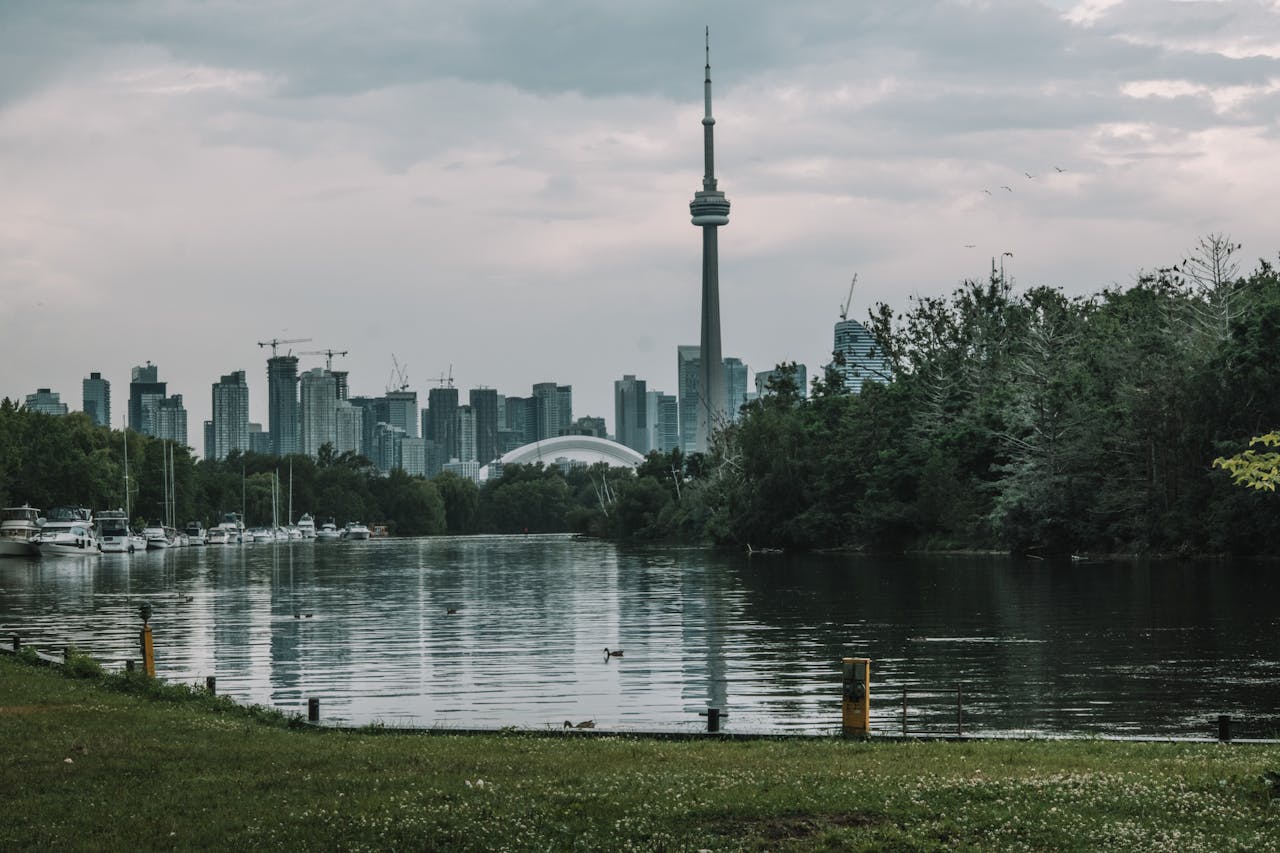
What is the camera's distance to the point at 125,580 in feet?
300

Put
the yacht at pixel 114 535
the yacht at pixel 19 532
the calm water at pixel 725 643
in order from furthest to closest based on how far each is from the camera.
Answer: the yacht at pixel 114 535 < the yacht at pixel 19 532 < the calm water at pixel 725 643

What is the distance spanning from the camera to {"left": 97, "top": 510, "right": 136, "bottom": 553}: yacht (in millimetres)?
149000

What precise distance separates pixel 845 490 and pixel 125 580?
62.7 meters

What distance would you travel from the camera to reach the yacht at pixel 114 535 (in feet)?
489

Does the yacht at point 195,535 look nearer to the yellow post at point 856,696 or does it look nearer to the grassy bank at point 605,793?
the grassy bank at point 605,793

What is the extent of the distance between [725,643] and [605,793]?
29.9 m

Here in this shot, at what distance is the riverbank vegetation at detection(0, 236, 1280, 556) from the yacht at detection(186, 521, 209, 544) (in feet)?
61.2

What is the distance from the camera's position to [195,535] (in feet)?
629

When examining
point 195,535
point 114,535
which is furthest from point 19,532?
point 195,535

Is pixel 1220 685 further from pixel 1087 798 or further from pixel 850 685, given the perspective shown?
pixel 1087 798

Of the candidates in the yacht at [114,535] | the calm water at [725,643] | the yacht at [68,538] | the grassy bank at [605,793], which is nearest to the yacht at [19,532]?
the yacht at [68,538]

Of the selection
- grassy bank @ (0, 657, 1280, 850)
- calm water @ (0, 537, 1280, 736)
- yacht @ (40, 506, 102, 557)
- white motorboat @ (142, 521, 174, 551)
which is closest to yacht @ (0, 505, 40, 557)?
yacht @ (40, 506, 102, 557)

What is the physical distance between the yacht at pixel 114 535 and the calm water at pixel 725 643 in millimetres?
61228

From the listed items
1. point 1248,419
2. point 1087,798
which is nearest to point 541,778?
point 1087,798
